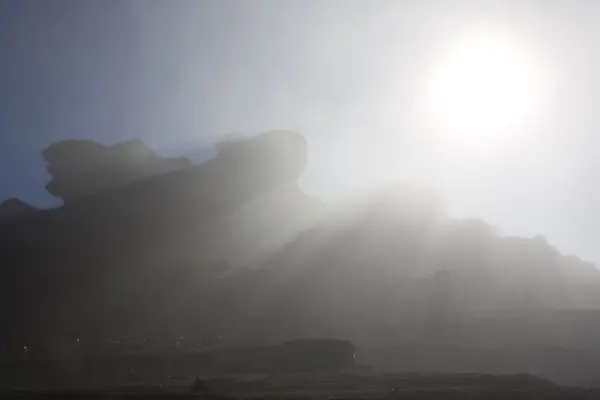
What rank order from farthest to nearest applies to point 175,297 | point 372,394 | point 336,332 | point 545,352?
point 175,297 → point 336,332 → point 545,352 → point 372,394

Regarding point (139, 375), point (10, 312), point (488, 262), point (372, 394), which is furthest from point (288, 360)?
point (488, 262)

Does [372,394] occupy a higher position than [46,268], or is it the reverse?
[46,268]

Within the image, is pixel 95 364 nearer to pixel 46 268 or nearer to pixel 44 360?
pixel 44 360

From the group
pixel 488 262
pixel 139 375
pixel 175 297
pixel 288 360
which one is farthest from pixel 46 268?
pixel 488 262

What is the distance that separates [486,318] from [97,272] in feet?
213

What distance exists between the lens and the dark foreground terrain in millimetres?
36500

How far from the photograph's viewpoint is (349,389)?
43.4 metres

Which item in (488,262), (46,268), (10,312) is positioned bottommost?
(10,312)

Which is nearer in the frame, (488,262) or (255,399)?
(255,399)

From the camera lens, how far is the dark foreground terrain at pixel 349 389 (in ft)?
120

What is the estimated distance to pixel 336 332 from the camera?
95688 mm

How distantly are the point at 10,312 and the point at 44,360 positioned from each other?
94.4 ft

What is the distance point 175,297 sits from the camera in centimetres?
10450

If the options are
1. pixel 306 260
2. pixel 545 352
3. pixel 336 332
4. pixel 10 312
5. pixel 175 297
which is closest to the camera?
pixel 545 352
